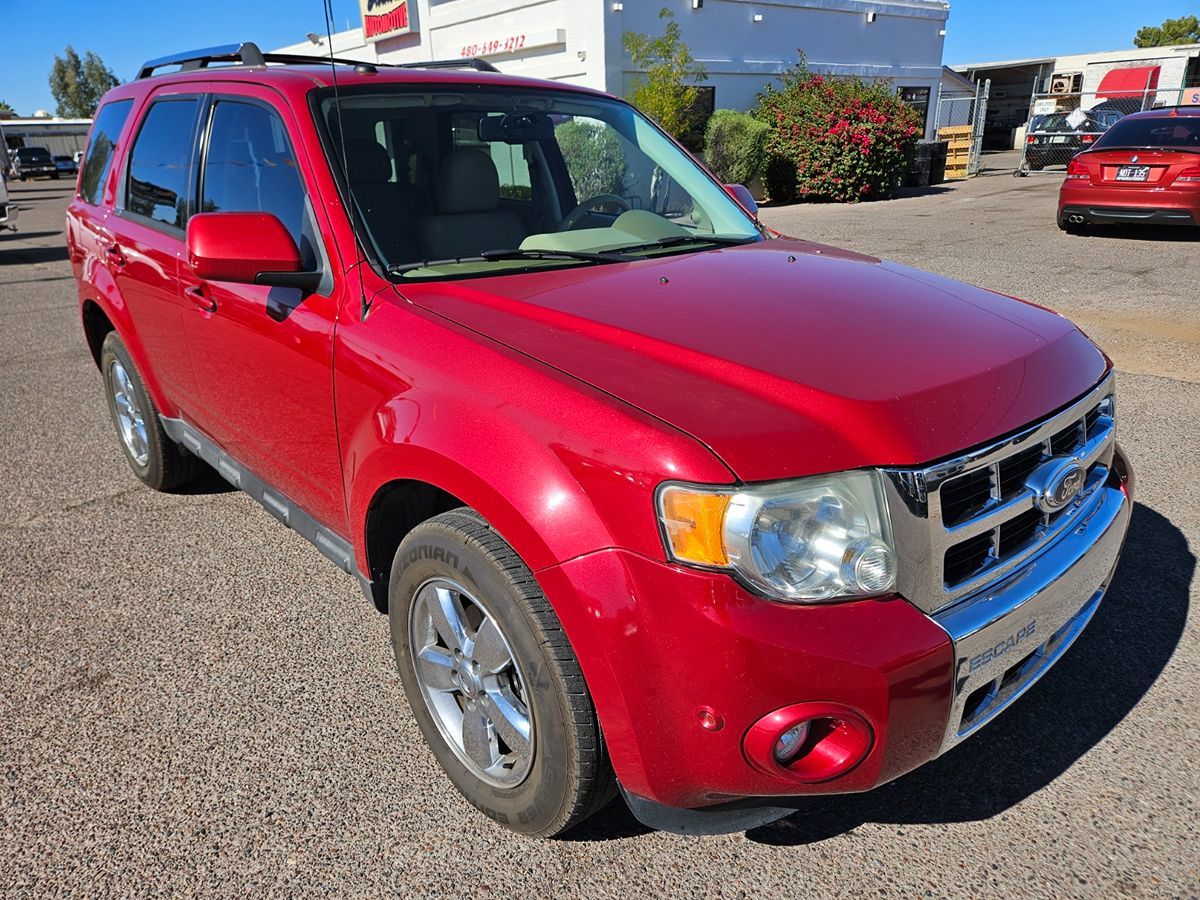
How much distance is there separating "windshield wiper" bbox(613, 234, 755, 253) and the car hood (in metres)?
0.19

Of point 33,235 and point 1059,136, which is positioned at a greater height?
point 1059,136

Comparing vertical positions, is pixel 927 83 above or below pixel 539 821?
above

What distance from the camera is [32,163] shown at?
48.4 m

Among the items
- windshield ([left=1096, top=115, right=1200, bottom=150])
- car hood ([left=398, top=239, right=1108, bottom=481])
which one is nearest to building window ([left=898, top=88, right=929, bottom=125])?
windshield ([left=1096, top=115, right=1200, bottom=150])

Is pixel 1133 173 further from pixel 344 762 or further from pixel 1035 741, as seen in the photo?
pixel 344 762

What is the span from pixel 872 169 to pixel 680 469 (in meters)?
19.5

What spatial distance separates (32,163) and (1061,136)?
50.1 meters

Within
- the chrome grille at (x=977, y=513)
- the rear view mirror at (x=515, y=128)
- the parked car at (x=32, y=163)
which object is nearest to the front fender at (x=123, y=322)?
the rear view mirror at (x=515, y=128)

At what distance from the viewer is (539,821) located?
82.7 inches

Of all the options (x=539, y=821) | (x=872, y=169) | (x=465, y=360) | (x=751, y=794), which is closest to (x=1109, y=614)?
(x=751, y=794)

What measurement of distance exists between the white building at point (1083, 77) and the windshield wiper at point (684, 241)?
38.6m

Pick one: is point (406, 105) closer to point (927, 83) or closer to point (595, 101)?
point (595, 101)

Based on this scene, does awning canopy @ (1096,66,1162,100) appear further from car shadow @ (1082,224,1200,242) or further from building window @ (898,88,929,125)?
car shadow @ (1082,224,1200,242)

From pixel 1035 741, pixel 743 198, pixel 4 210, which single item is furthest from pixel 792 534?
pixel 4 210
